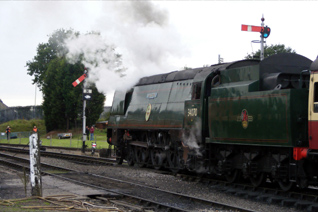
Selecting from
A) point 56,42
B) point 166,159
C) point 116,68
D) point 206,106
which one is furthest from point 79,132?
point 206,106

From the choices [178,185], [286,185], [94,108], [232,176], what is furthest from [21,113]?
[286,185]

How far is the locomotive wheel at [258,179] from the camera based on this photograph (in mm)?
12659

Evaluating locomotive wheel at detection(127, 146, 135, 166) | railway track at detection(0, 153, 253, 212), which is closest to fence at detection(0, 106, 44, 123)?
locomotive wheel at detection(127, 146, 135, 166)

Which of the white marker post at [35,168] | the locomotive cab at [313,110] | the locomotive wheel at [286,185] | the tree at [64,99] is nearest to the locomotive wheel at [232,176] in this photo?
the locomotive wheel at [286,185]

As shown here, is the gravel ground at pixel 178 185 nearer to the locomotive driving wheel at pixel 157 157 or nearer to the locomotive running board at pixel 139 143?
the locomotive driving wheel at pixel 157 157

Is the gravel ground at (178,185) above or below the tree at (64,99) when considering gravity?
below

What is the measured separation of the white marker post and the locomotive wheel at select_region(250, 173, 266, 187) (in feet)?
19.4

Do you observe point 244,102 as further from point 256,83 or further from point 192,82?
point 192,82

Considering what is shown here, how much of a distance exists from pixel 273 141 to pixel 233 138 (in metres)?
1.65

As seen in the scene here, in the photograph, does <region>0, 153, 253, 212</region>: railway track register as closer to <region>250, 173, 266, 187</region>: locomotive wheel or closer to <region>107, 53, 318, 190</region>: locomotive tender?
<region>107, 53, 318, 190</region>: locomotive tender

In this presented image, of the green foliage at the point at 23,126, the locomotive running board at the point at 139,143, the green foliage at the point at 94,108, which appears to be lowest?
the locomotive running board at the point at 139,143

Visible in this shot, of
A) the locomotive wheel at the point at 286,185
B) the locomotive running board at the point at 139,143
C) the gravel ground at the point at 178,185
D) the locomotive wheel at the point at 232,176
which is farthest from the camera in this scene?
the locomotive running board at the point at 139,143

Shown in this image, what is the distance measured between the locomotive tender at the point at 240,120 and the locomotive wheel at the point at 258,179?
3cm

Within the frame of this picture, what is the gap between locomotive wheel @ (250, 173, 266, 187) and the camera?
12.7 meters
